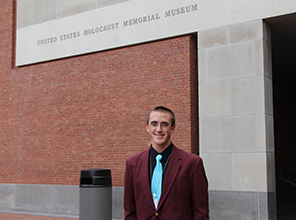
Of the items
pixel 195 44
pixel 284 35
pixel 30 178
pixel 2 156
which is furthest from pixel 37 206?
pixel 284 35

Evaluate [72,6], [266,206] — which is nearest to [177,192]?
[266,206]

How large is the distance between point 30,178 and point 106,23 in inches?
211

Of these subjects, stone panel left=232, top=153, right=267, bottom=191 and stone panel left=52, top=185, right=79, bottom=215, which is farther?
stone panel left=52, top=185, right=79, bottom=215

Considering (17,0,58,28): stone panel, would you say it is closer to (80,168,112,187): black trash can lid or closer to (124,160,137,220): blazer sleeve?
(80,168,112,187): black trash can lid

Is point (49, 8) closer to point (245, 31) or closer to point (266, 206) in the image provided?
point (245, 31)

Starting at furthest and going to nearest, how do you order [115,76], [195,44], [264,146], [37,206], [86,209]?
[37,206] → [115,76] → [195,44] → [264,146] → [86,209]

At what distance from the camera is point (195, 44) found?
32.5 feet

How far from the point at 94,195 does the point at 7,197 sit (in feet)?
20.4

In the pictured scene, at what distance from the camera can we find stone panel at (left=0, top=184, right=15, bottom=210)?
41.2ft

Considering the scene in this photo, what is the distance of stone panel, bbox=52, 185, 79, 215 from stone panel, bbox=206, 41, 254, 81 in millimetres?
5104

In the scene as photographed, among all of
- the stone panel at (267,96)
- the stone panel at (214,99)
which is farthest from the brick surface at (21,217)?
the stone panel at (267,96)

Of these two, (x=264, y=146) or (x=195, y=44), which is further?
(x=195, y=44)

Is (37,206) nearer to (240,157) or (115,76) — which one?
(115,76)

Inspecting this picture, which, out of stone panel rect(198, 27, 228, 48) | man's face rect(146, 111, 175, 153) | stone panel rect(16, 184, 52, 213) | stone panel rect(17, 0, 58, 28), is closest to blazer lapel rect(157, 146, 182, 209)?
man's face rect(146, 111, 175, 153)
